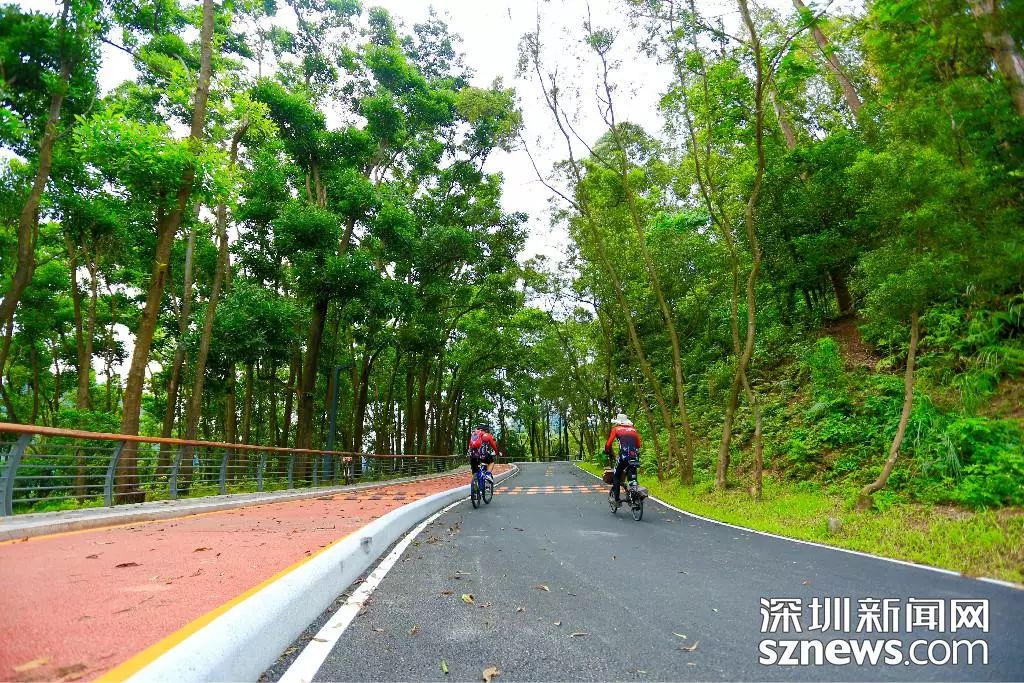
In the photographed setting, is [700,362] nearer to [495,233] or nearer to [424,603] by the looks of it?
[495,233]

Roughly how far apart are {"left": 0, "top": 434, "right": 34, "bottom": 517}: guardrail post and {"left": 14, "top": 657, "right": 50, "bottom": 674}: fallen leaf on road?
562 centimetres

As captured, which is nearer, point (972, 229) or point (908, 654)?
point (908, 654)

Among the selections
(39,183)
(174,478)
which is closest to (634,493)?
(174,478)

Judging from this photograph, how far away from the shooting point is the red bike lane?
2.79 meters

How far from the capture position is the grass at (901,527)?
20.4 ft

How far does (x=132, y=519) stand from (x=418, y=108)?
17.9 metres

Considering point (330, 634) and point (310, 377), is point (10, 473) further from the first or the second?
point (310, 377)

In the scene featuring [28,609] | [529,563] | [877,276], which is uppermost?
[877,276]

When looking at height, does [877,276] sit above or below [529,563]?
above

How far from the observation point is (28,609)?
11.6 ft

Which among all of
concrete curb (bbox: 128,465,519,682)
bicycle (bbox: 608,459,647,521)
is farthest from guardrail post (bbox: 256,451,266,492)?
concrete curb (bbox: 128,465,519,682)

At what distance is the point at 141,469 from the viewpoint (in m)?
9.95

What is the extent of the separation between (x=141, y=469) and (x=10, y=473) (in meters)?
3.09

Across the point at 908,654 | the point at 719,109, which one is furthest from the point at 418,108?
the point at 908,654
